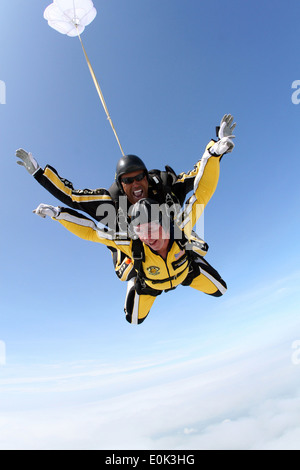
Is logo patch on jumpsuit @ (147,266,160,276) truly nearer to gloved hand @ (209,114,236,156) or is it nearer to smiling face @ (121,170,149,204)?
smiling face @ (121,170,149,204)

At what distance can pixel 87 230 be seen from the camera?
291 cm

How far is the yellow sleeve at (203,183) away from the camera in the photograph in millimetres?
2486

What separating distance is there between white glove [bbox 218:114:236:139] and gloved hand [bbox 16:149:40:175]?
63.3 inches

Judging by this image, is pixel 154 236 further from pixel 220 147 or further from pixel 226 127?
pixel 226 127

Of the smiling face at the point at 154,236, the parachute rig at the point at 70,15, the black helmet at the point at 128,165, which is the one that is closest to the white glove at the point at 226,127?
the black helmet at the point at 128,165

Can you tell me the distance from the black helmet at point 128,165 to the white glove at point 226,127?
76 centimetres

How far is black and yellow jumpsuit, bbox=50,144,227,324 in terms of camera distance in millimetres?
2541

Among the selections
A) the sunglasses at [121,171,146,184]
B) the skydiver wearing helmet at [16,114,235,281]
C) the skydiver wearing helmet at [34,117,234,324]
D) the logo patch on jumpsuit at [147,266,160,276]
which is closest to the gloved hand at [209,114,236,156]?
the skydiver wearing helmet at [34,117,234,324]

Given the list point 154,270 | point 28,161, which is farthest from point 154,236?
point 28,161

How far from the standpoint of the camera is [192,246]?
3098 mm

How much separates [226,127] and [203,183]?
49 centimetres

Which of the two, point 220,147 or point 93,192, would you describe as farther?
point 93,192

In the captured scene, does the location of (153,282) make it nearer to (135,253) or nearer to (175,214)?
(135,253)

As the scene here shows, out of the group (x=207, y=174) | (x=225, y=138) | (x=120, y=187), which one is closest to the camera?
(x=225, y=138)
